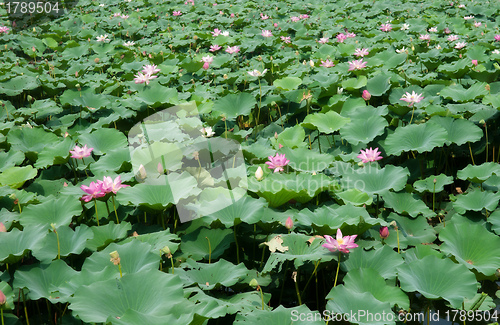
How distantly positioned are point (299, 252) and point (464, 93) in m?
2.09

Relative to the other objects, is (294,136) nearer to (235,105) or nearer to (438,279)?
(235,105)

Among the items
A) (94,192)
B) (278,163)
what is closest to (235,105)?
(278,163)

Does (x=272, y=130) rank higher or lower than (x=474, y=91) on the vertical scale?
lower

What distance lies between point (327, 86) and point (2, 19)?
6811 mm

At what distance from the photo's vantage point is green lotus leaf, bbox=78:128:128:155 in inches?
108

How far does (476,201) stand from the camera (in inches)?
84.4

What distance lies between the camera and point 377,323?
4.65 feet

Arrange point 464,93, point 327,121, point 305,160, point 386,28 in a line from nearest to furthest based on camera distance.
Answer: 1. point 305,160
2. point 327,121
3. point 464,93
4. point 386,28

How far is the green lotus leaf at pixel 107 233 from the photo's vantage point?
1919mm

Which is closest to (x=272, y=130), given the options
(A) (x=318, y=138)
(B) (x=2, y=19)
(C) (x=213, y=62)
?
(A) (x=318, y=138)

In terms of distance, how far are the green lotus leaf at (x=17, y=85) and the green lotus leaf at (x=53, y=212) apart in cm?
214

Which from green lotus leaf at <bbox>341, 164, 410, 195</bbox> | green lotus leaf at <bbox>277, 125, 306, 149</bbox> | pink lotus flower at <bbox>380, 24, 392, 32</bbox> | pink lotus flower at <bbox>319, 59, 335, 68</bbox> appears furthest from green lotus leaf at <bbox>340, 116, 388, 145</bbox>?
pink lotus flower at <bbox>380, 24, 392, 32</bbox>

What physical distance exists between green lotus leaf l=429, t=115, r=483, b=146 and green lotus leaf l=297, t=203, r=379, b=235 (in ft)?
3.28

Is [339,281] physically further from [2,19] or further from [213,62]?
[2,19]
